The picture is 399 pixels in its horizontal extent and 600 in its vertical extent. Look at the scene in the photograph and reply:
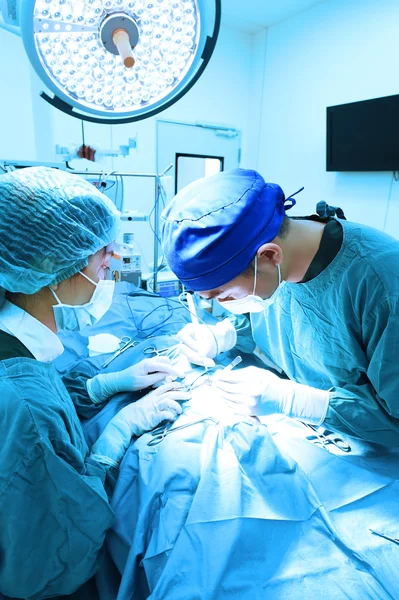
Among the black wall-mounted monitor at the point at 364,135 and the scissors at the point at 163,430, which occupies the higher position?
the black wall-mounted monitor at the point at 364,135

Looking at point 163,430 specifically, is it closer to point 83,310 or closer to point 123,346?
point 83,310

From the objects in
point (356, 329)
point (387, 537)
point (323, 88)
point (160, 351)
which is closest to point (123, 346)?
point (160, 351)

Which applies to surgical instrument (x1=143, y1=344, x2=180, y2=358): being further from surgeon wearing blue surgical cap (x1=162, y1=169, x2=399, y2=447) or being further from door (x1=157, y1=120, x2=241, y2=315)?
door (x1=157, y1=120, x2=241, y2=315)

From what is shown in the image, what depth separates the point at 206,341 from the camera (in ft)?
5.07

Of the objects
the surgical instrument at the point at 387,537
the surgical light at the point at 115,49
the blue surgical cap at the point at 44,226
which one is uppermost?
the surgical light at the point at 115,49

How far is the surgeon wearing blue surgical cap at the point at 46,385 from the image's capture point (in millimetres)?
743

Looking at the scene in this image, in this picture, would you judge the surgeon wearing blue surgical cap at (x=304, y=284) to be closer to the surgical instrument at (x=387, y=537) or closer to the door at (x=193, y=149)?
the surgical instrument at (x=387, y=537)

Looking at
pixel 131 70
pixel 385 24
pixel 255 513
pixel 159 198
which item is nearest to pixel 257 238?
pixel 131 70

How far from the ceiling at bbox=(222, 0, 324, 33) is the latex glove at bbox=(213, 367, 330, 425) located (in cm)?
376

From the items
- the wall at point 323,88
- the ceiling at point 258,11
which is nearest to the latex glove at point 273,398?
the wall at point 323,88

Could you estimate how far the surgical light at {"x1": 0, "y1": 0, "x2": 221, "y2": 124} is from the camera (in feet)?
1.69

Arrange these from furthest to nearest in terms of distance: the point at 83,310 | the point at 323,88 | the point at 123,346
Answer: the point at 323,88 → the point at 123,346 → the point at 83,310

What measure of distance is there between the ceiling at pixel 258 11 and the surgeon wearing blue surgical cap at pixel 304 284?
343 centimetres

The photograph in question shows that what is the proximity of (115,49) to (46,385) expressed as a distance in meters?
0.76
